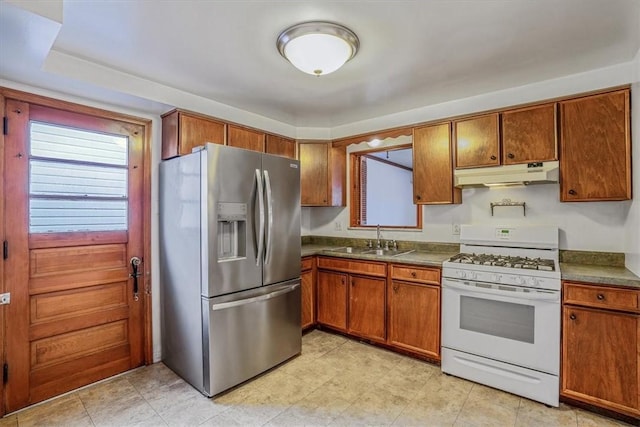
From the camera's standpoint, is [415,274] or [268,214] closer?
[268,214]

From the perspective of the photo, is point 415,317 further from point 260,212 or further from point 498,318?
point 260,212

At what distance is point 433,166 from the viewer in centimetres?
311

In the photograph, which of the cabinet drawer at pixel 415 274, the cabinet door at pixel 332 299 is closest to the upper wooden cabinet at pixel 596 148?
the cabinet drawer at pixel 415 274

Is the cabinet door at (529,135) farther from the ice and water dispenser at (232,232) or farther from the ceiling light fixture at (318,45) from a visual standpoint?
the ice and water dispenser at (232,232)

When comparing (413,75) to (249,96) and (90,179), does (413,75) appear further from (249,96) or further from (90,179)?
(90,179)

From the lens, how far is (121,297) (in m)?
2.72

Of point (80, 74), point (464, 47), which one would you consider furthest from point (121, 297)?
point (464, 47)

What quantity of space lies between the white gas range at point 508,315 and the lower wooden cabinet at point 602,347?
8 centimetres

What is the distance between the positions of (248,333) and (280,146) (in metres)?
2.07

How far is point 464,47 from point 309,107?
1.61 metres

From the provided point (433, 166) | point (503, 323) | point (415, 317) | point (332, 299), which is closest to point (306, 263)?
point (332, 299)

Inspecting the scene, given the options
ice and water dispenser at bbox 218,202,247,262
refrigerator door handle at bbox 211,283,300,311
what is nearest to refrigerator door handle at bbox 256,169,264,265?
ice and water dispenser at bbox 218,202,247,262

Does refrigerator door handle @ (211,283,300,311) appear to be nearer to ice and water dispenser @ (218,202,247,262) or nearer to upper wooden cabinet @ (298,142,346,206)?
ice and water dispenser @ (218,202,247,262)

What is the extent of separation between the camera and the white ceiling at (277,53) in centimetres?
170
